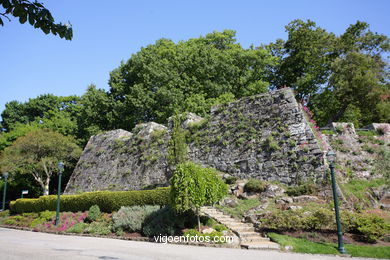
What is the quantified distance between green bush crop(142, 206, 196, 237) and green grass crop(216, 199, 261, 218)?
160 cm

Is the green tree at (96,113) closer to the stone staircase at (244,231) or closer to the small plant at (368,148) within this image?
the stone staircase at (244,231)

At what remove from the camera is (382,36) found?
74.5ft

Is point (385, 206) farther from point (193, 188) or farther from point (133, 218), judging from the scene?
point (133, 218)

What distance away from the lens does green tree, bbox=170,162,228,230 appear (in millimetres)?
9930

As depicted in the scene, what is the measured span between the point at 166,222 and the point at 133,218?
1894 mm

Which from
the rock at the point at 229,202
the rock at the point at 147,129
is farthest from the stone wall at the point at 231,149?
the rock at the point at 229,202

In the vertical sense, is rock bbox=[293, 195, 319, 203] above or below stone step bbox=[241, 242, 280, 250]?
above

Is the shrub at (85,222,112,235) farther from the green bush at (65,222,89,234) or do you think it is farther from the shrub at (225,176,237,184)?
the shrub at (225,176,237,184)

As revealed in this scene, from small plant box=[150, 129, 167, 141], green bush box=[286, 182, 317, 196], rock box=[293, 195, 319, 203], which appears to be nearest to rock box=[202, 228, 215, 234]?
rock box=[293, 195, 319, 203]

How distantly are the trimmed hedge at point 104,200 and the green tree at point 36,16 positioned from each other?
9800 millimetres

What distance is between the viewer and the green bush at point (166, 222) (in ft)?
34.7

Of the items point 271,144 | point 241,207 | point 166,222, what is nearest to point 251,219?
point 241,207

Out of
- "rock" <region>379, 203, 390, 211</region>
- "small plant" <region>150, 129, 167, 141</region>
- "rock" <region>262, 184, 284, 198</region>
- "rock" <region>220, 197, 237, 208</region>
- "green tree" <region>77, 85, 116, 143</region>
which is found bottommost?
"rock" <region>379, 203, 390, 211</region>

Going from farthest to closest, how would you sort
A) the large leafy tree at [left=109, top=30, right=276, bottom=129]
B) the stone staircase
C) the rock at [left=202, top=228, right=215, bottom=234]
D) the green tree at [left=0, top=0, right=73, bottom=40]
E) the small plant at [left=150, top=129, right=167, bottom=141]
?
the large leafy tree at [left=109, top=30, right=276, bottom=129]
the small plant at [left=150, top=129, right=167, bottom=141]
the rock at [left=202, top=228, right=215, bottom=234]
the stone staircase
the green tree at [left=0, top=0, right=73, bottom=40]
